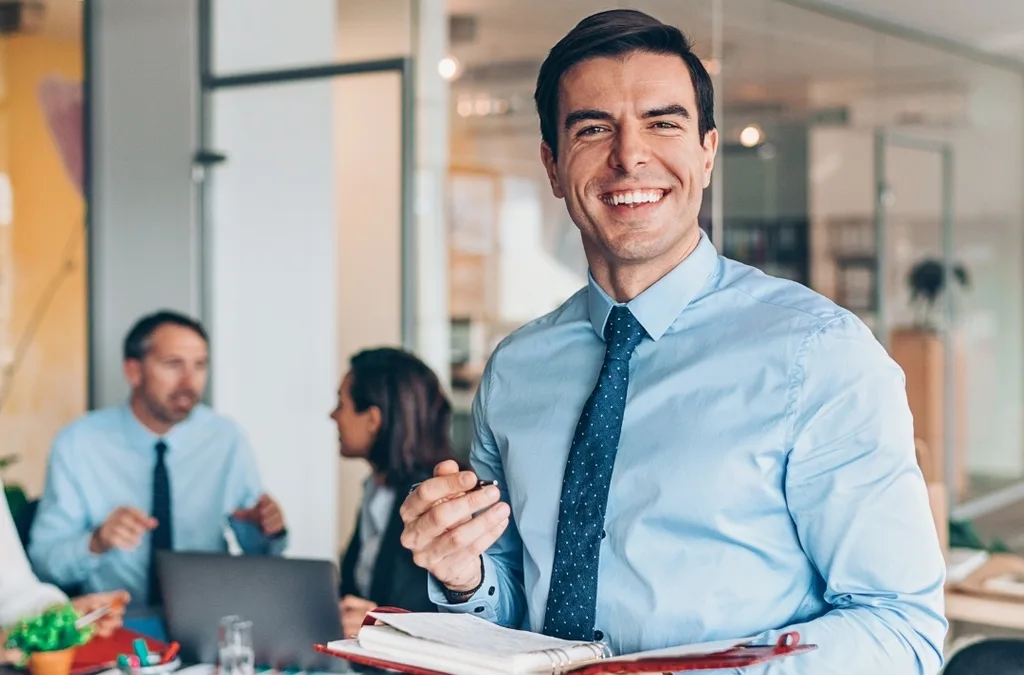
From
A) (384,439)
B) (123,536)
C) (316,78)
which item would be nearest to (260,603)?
(123,536)

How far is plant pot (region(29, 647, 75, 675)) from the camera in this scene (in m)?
2.46

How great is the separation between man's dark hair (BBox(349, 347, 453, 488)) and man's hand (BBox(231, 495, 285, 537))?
14.3 inches

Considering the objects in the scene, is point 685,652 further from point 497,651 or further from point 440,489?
point 440,489

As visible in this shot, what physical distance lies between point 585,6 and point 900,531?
436 centimetres

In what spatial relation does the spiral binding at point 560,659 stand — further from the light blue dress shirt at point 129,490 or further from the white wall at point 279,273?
the white wall at point 279,273

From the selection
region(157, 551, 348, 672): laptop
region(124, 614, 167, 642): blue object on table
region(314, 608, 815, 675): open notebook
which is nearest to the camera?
region(314, 608, 815, 675): open notebook

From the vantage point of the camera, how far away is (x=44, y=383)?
195 inches

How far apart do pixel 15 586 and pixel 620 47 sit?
218 cm

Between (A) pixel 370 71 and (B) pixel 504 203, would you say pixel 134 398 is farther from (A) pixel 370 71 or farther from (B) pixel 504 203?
(B) pixel 504 203

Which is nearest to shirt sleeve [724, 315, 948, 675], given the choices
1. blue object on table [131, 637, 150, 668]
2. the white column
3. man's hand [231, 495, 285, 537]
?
blue object on table [131, 637, 150, 668]

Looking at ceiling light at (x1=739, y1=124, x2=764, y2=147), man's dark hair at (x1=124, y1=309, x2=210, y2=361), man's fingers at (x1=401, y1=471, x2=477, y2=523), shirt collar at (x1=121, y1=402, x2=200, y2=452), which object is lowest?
shirt collar at (x1=121, y1=402, x2=200, y2=452)

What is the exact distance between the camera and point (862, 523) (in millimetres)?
1338

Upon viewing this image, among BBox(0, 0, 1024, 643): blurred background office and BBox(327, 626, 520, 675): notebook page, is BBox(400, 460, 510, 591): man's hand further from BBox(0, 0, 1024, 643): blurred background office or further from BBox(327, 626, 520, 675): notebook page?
BBox(0, 0, 1024, 643): blurred background office

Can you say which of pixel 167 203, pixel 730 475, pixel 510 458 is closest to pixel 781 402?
pixel 730 475
